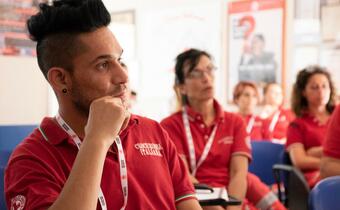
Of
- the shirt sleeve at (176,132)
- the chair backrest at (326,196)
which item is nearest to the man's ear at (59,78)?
the chair backrest at (326,196)

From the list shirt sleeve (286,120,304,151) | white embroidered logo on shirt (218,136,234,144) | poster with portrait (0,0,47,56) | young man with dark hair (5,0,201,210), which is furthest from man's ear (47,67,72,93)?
shirt sleeve (286,120,304,151)

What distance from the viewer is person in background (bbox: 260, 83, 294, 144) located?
5391mm

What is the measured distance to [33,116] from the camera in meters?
3.34

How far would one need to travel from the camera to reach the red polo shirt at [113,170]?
118 centimetres

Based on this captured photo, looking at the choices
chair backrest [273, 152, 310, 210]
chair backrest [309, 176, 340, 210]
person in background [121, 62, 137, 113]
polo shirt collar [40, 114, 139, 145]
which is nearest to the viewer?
polo shirt collar [40, 114, 139, 145]

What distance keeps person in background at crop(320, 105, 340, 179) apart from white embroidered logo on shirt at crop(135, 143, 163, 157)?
45.6 inches

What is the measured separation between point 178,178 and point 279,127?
13.4ft

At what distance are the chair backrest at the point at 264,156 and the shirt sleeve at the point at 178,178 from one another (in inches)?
90.6

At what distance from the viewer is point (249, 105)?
5.46 m

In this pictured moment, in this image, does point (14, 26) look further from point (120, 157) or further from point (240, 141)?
point (120, 157)

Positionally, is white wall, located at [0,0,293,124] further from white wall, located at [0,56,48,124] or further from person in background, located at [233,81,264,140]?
white wall, located at [0,56,48,124]

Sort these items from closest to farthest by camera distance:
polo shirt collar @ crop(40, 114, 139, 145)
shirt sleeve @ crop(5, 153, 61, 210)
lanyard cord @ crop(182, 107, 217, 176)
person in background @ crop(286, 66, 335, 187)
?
shirt sleeve @ crop(5, 153, 61, 210) → polo shirt collar @ crop(40, 114, 139, 145) → lanyard cord @ crop(182, 107, 217, 176) → person in background @ crop(286, 66, 335, 187)

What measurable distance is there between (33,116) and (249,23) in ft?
11.5

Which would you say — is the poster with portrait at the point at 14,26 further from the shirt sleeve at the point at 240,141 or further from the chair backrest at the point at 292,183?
the chair backrest at the point at 292,183
